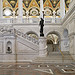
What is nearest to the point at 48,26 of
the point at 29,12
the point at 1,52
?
the point at 29,12

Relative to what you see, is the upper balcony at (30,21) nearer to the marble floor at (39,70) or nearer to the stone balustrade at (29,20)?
the stone balustrade at (29,20)

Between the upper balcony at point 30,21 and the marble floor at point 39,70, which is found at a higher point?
the upper balcony at point 30,21

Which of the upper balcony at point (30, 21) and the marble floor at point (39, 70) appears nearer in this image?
the marble floor at point (39, 70)

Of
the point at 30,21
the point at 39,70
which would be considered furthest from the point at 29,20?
the point at 39,70

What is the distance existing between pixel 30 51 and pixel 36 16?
46.7 feet

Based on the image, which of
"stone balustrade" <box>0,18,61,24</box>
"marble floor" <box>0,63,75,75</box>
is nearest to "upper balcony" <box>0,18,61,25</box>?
"stone balustrade" <box>0,18,61,24</box>

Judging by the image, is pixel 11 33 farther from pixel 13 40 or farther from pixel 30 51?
pixel 30 51

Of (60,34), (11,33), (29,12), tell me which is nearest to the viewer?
(11,33)

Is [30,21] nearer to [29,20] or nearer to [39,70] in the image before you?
[29,20]

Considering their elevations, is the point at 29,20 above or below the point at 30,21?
above

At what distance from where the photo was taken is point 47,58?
50.0 feet

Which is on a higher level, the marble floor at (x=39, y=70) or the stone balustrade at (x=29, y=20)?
the stone balustrade at (x=29, y=20)

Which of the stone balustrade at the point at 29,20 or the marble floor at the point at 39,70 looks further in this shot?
the stone balustrade at the point at 29,20

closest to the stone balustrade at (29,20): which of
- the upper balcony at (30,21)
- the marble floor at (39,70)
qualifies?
the upper balcony at (30,21)
